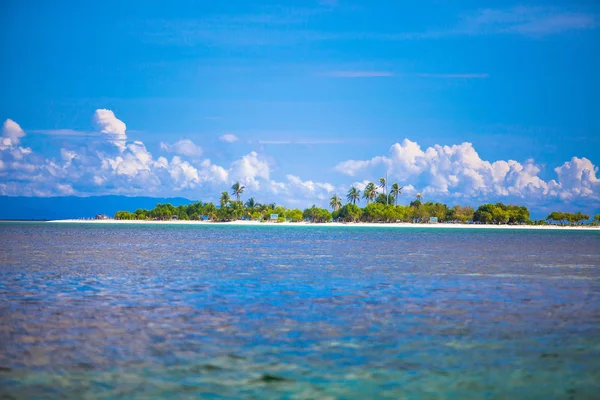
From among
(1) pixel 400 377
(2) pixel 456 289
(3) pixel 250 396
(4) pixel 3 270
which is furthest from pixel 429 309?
(4) pixel 3 270

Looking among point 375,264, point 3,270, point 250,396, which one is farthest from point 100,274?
point 250,396

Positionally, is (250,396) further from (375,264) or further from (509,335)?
(375,264)

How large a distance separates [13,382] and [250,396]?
6.22 meters

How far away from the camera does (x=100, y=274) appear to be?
4397 centimetres

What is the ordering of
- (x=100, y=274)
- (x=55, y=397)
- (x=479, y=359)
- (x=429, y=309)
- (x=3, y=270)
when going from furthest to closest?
(x=3, y=270) → (x=100, y=274) → (x=429, y=309) → (x=479, y=359) → (x=55, y=397)

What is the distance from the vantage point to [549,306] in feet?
96.8

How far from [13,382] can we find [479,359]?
12940 millimetres

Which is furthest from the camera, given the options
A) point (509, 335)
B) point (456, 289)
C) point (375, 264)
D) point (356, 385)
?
point (375, 264)

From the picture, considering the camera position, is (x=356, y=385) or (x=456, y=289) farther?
(x=456, y=289)

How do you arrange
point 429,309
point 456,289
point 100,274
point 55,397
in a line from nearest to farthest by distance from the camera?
point 55,397 → point 429,309 → point 456,289 → point 100,274

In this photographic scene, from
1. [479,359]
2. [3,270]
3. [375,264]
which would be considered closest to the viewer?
[479,359]

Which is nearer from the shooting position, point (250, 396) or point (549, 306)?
point (250, 396)

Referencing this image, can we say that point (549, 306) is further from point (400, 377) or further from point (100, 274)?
point (100, 274)

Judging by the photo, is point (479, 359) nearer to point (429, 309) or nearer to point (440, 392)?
point (440, 392)
